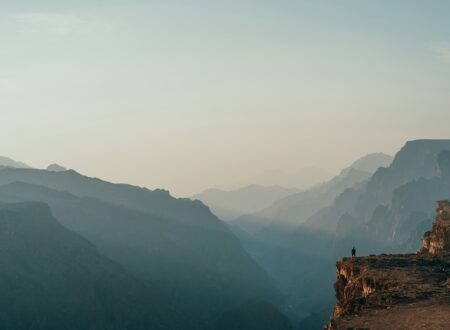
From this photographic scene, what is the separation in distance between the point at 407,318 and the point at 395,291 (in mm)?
6351

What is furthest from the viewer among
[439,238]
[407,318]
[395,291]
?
[439,238]

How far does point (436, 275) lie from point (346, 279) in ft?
27.6

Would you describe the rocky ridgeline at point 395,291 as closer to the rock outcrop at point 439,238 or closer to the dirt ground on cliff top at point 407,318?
the dirt ground on cliff top at point 407,318

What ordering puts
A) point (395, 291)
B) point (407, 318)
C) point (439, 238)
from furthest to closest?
1. point (439, 238)
2. point (395, 291)
3. point (407, 318)

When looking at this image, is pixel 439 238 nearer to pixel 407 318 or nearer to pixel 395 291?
pixel 395 291

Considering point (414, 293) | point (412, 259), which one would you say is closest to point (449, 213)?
point (412, 259)

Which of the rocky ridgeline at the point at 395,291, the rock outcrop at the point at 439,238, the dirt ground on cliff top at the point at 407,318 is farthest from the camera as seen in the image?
the rock outcrop at the point at 439,238

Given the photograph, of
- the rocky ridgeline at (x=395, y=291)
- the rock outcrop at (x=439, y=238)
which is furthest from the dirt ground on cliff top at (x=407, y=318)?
the rock outcrop at (x=439, y=238)

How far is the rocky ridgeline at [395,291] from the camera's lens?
4056cm

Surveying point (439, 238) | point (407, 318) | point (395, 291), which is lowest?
point (407, 318)

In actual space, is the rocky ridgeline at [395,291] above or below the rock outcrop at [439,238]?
below

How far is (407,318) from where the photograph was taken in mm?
41000

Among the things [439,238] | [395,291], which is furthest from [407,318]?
[439,238]

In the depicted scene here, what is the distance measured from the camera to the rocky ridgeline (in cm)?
4056
